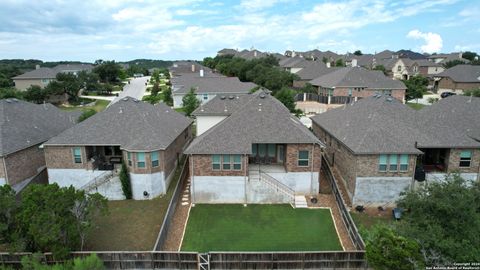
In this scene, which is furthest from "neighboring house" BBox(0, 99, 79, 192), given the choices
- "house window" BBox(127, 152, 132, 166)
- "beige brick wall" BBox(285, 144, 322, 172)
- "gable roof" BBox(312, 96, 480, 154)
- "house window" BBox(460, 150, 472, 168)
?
"house window" BBox(460, 150, 472, 168)

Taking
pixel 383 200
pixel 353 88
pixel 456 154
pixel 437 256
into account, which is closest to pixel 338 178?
Answer: pixel 383 200

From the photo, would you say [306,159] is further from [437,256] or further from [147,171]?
[147,171]

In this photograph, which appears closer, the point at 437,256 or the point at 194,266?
the point at 437,256

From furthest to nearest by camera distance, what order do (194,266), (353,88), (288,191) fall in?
(353,88) → (288,191) → (194,266)

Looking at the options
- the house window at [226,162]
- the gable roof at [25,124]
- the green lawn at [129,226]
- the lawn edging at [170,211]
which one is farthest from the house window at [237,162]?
the gable roof at [25,124]

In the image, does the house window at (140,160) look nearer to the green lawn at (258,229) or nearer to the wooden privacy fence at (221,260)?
the green lawn at (258,229)
